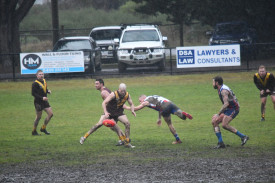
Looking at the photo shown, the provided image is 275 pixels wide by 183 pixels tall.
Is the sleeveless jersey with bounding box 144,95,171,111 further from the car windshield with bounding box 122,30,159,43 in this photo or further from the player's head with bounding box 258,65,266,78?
the car windshield with bounding box 122,30,159,43

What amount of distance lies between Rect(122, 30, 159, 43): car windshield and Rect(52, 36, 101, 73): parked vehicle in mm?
1919

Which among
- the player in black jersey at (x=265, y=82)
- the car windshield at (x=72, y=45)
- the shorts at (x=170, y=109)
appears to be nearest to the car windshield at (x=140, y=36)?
the car windshield at (x=72, y=45)

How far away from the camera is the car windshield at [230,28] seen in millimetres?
32269

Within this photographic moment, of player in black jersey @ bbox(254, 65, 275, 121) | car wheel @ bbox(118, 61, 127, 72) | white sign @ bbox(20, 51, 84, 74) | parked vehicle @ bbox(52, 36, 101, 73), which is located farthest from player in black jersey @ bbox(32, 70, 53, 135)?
car wheel @ bbox(118, 61, 127, 72)

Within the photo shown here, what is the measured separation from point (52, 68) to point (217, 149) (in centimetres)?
1606

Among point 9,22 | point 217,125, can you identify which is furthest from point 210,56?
point 217,125

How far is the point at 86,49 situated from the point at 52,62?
2246mm

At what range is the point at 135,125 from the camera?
17.1 meters

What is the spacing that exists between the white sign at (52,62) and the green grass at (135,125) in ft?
2.83

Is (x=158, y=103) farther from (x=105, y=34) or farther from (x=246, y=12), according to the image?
(x=246, y=12)

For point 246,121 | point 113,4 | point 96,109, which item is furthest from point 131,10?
point 246,121

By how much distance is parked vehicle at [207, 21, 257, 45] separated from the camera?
3100 centimetres

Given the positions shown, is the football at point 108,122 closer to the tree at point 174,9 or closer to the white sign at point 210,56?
the white sign at point 210,56

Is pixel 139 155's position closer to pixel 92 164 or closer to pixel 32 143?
pixel 92 164
